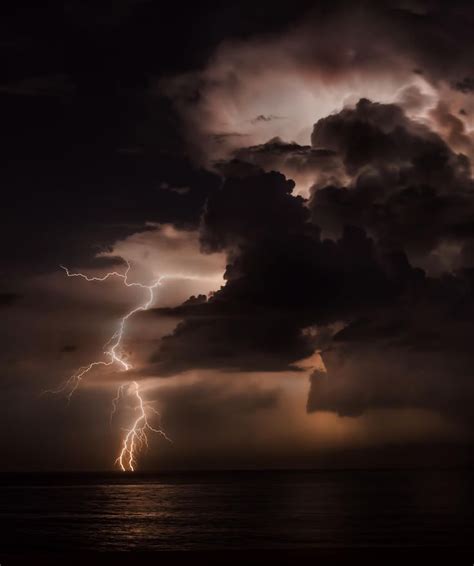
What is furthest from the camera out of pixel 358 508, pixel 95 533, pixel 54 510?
pixel 54 510

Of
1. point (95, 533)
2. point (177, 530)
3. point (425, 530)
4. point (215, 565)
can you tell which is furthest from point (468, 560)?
point (95, 533)

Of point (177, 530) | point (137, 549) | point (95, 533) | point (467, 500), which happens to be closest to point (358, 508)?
point (467, 500)

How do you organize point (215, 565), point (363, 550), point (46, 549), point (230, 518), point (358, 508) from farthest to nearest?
point (358, 508)
point (230, 518)
point (46, 549)
point (363, 550)
point (215, 565)

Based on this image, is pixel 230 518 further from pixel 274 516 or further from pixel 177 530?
pixel 177 530

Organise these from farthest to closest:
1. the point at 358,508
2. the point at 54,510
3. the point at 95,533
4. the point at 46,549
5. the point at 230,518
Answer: the point at 54,510 < the point at 358,508 < the point at 230,518 < the point at 95,533 < the point at 46,549

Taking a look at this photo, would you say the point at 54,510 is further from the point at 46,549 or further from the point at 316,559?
the point at 316,559

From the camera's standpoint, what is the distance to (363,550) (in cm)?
3494

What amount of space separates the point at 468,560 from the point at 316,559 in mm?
6395

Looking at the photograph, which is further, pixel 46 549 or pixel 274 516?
pixel 274 516

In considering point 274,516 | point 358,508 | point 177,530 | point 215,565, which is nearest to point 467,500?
point 358,508

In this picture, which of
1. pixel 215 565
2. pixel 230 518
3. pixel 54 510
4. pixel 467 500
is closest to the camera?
pixel 215 565

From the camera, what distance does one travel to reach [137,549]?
3678 centimetres

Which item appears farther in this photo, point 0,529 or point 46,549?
point 0,529

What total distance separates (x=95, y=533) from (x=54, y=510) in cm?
2512
